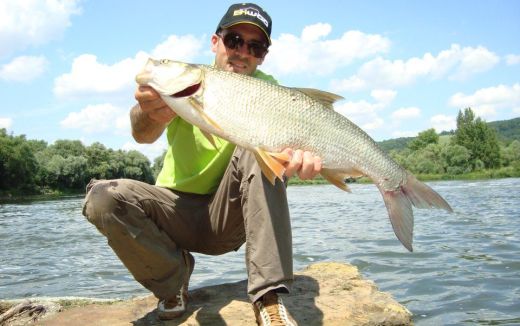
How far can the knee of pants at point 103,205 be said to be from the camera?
3016 mm

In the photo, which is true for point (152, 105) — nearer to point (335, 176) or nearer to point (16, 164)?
point (335, 176)

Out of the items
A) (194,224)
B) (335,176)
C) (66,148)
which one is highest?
(66,148)

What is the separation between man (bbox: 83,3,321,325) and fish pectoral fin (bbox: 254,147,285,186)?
12 cm

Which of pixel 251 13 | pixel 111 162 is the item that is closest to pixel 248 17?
pixel 251 13

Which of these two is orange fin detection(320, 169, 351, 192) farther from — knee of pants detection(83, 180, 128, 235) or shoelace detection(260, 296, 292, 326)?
knee of pants detection(83, 180, 128, 235)

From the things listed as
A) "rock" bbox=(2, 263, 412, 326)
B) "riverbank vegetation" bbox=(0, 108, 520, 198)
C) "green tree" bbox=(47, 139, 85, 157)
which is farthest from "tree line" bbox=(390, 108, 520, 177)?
"rock" bbox=(2, 263, 412, 326)

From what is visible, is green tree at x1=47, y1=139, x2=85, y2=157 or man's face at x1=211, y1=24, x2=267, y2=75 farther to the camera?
green tree at x1=47, y1=139, x2=85, y2=157

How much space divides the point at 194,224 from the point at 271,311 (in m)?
0.94

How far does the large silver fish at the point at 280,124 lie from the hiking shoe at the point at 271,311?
72 centimetres

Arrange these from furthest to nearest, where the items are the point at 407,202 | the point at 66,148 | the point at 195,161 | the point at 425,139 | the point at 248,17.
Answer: the point at 425,139 < the point at 66,148 < the point at 248,17 < the point at 195,161 < the point at 407,202

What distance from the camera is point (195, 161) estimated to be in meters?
3.48

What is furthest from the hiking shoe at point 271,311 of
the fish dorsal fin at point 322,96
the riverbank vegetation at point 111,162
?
the riverbank vegetation at point 111,162

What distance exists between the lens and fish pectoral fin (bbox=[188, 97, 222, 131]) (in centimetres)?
278

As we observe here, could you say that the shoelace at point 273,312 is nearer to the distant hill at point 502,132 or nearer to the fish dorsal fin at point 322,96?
the fish dorsal fin at point 322,96
